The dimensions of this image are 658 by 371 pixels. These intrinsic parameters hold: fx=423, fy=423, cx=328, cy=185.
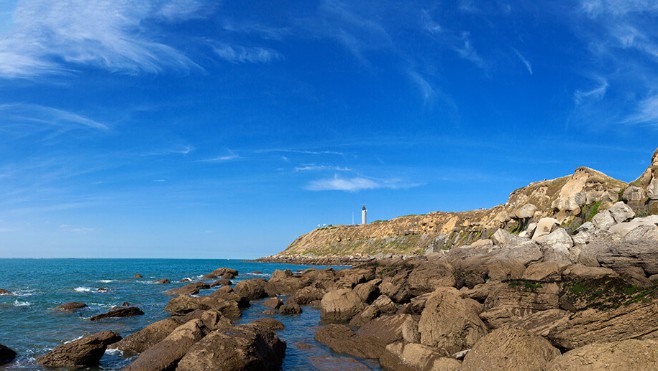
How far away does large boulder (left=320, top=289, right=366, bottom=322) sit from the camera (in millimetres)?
27261

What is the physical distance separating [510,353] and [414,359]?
3.99 meters

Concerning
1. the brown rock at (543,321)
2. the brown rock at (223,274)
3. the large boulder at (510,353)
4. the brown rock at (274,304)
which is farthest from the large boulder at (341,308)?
the brown rock at (223,274)

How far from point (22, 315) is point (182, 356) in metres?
21.5

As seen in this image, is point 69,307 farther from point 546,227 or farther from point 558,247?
point 546,227

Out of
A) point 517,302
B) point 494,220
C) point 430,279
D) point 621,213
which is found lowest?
point 517,302

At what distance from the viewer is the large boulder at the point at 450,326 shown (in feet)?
55.9

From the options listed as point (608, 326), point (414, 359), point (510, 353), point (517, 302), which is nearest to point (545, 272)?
point (517, 302)

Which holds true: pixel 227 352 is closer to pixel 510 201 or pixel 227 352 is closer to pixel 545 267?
pixel 545 267

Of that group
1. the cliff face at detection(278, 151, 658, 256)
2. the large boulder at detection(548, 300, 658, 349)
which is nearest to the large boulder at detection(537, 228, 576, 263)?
A: the cliff face at detection(278, 151, 658, 256)

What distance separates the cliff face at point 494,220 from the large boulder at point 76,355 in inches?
1857

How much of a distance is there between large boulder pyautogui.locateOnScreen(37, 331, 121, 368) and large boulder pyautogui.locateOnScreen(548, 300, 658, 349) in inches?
701

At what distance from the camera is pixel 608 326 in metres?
14.5

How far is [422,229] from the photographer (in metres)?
134

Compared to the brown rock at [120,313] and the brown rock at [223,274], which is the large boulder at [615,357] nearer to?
the brown rock at [120,313]
